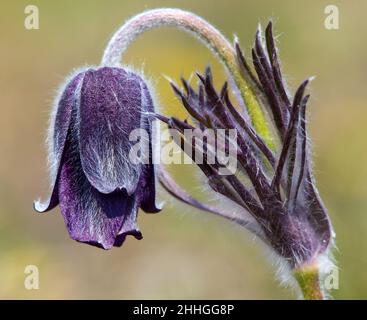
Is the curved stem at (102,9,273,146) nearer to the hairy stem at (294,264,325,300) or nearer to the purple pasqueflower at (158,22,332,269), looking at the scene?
the purple pasqueflower at (158,22,332,269)

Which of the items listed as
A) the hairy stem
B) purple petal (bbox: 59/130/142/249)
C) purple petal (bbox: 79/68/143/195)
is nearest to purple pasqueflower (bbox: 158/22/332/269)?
the hairy stem

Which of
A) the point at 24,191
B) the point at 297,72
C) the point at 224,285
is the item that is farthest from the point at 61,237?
the point at 297,72

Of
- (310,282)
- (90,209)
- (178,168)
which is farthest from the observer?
(178,168)

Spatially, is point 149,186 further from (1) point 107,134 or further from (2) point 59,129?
(2) point 59,129

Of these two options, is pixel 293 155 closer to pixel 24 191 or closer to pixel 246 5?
pixel 24 191

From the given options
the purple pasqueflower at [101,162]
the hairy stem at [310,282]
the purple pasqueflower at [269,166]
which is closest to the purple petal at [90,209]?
the purple pasqueflower at [101,162]

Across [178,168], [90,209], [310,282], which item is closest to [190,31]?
[90,209]

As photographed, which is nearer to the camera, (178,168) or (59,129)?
(59,129)
